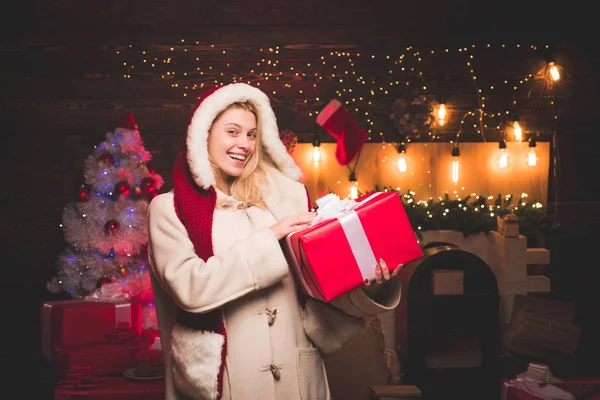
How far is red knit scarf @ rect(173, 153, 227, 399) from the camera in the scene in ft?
6.91

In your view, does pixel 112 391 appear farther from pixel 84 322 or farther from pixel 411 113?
pixel 411 113

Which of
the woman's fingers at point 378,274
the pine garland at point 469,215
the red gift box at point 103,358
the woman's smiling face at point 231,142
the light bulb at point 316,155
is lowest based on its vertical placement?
the red gift box at point 103,358

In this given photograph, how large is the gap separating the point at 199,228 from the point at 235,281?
20 cm

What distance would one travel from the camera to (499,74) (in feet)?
16.7

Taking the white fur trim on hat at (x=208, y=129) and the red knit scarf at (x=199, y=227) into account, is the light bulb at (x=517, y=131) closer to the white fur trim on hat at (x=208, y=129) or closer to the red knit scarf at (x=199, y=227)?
the white fur trim on hat at (x=208, y=129)

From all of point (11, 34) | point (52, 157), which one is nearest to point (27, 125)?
point (52, 157)

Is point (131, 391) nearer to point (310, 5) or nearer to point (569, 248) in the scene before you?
point (310, 5)

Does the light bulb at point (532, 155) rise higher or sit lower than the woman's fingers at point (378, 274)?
higher

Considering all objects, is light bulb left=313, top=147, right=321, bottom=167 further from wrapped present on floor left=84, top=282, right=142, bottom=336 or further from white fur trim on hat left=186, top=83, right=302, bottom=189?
white fur trim on hat left=186, top=83, right=302, bottom=189

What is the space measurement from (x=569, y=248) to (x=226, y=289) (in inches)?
149

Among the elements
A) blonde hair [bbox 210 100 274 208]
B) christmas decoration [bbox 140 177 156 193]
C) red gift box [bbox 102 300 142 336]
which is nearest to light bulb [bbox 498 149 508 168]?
christmas decoration [bbox 140 177 156 193]

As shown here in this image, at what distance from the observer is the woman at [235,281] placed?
2061 mm

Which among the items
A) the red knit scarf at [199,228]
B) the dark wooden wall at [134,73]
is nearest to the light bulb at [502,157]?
the dark wooden wall at [134,73]

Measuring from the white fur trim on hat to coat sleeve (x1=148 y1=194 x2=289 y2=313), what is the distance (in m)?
0.17
